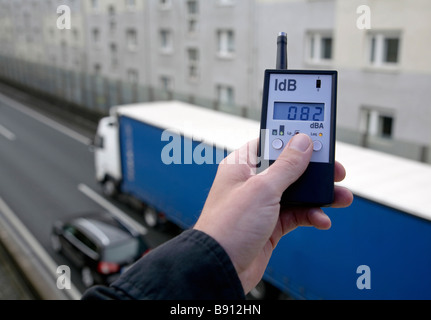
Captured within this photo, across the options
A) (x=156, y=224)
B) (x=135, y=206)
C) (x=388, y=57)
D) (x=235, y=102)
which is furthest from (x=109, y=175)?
(x=388, y=57)

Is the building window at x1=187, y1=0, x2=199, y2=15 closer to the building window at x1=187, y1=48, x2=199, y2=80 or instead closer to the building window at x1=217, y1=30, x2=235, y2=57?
the building window at x1=187, y1=48, x2=199, y2=80

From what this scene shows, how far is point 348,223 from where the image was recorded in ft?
14.1

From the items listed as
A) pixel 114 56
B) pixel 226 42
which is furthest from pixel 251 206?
pixel 114 56

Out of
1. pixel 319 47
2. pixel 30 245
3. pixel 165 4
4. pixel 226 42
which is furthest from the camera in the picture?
pixel 165 4

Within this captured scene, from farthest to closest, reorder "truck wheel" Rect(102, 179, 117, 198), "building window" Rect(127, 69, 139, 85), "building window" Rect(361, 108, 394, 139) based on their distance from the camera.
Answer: "building window" Rect(127, 69, 139, 85)
"truck wheel" Rect(102, 179, 117, 198)
"building window" Rect(361, 108, 394, 139)

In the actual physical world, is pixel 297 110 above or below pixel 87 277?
above

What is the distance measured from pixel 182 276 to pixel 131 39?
55.6ft

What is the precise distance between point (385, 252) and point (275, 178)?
3.13 m

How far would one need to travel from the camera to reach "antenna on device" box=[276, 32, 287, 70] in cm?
131

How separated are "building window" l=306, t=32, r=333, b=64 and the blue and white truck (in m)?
2.83

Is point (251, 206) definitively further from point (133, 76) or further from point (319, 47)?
point (133, 76)

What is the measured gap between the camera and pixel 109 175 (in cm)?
1005

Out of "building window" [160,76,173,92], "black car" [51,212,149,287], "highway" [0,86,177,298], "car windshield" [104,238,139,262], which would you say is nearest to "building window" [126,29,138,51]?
"building window" [160,76,173,92]
